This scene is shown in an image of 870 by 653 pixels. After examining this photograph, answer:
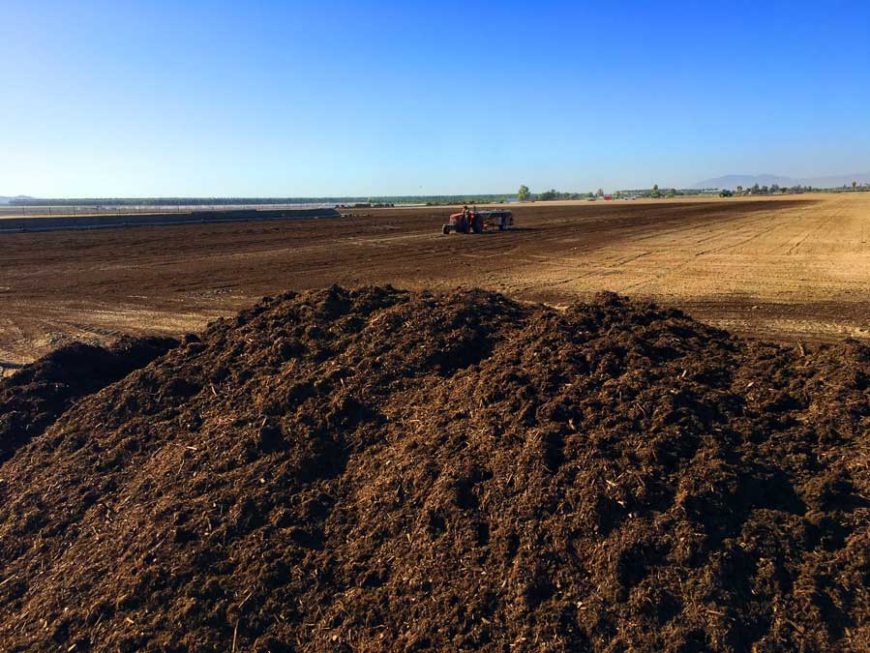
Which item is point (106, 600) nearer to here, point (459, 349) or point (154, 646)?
point (154, 646)

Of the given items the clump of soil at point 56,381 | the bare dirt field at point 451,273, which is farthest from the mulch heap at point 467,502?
the bare dirt field at point 451,273

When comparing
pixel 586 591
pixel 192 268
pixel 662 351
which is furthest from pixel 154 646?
pixel 192 268

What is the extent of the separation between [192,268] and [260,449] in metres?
19.4

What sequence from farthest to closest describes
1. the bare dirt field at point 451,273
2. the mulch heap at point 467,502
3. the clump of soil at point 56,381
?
the bare dirt field at point 451,273 → the clump of soil at point 56,381 → the mulch heap at point 467,502

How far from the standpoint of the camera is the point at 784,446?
4043 millimetres

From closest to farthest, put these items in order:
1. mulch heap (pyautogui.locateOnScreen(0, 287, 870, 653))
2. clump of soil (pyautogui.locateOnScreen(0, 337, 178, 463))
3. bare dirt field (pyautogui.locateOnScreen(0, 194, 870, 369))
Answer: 1. mulch heap (pyautogui.locateOnScreen(0, 287, 870, 653))
2. clump of soil (pyautogui.locateOnScreen(0, 337, 178, 463))
3. bare dirt field (pyautogui.locateOnScreen(0, 194, 870, 369))

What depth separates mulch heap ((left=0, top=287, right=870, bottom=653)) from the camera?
3291 mm

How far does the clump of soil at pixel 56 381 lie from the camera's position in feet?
19.8

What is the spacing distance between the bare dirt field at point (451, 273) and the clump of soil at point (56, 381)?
4.27 meters

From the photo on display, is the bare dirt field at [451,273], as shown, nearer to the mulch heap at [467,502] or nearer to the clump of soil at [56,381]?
the clump of soil at [56,381]

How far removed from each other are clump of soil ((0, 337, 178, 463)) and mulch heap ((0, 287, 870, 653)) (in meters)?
0.39

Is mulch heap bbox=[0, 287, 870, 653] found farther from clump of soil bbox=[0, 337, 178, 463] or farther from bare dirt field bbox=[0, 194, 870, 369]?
bare dirt field bbox=[0, 194, 870, 369]

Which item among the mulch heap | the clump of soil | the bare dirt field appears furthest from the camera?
the bare dirt field

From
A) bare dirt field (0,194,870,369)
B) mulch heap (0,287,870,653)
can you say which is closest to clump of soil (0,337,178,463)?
mulch heap (0,287,870,653)
